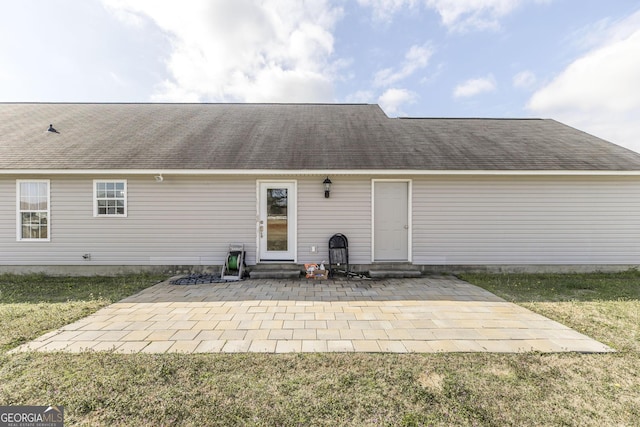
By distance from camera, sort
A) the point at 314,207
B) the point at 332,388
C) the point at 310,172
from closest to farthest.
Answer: the point at 332,388 < the point at 310,172 < the point at 314,207

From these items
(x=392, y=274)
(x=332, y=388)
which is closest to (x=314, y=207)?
(x=392, y=274)

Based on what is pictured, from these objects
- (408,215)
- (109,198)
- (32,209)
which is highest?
(109,198)

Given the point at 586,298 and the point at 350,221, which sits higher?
the point at 350,221

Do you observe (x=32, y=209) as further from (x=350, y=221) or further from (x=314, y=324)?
(x=350, y=221)

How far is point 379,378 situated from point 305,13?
428 inches

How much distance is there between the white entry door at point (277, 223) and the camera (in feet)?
22.5

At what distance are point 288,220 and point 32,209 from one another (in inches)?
249

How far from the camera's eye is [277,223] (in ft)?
22.7

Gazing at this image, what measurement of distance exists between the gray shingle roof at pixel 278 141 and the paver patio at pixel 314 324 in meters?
2.98

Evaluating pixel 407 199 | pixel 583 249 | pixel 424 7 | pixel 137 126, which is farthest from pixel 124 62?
pixel 583 249

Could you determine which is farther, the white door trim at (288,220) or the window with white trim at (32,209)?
the white door trim at (288,220)

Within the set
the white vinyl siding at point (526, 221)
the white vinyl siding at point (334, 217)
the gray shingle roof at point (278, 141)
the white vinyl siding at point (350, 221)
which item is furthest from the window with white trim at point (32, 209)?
the white vinyl siding at point (526, 221)

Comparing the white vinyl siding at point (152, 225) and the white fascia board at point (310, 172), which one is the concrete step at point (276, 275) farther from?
the white fascia board at point (310, 172)

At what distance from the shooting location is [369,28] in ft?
33.3
